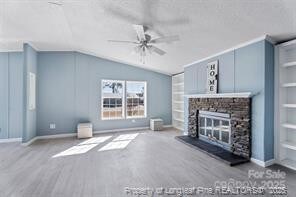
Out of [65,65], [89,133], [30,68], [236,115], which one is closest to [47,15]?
[30,68]

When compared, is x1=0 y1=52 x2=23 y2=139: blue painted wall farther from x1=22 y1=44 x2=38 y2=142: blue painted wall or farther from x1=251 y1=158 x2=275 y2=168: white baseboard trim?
x1=251 y1=158 x2=275 y2=168: white baseboard trim

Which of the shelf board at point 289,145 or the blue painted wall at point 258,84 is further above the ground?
the blue painted wall at point 258,84

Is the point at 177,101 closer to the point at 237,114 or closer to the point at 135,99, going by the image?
the point at 135,99

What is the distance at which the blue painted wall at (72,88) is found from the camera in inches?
221

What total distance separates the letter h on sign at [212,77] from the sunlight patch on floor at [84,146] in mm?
3631

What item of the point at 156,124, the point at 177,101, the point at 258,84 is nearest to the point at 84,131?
the point at 156,124

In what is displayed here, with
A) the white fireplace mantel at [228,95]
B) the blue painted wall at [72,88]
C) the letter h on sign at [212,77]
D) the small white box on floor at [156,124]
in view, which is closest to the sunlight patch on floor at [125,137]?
the blue painted wall at [72,88]

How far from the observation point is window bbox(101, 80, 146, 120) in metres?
6.51

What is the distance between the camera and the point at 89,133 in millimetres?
5617

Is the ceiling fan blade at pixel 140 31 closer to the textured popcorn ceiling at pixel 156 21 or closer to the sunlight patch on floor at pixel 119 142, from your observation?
the textured popcorn ceiling at pixel 156 21

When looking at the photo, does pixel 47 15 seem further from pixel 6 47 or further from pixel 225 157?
pixel 225 157

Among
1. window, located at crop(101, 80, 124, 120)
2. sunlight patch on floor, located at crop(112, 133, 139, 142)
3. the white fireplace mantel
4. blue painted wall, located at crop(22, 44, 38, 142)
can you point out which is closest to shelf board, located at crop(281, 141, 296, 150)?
the white fireplace mantel

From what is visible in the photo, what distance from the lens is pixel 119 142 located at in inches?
198

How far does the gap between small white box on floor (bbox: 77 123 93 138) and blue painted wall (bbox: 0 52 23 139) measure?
1.72 m
